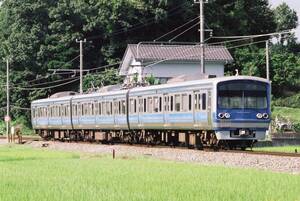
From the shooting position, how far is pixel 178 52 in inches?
2330

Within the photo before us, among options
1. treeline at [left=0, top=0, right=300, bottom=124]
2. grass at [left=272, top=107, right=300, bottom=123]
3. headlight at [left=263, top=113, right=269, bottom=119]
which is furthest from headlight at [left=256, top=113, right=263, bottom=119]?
treeline at [left=0, top=0, right=300, bottom=124]

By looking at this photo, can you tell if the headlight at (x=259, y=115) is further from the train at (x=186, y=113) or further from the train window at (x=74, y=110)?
the train window at (x=74, y=110)

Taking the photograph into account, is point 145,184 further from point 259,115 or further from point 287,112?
point 287,112

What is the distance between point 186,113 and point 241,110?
2.39 metres

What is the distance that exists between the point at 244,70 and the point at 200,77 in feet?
103

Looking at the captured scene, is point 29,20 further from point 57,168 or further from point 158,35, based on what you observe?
point 57,168

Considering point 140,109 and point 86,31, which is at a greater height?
point 86,31

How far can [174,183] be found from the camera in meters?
14.4

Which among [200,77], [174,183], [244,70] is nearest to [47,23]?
[244,70]

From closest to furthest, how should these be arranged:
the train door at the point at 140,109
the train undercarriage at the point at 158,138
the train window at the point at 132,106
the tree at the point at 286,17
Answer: the train undercarriage at the point at 158,138 < the train door at the point at 140,109 < the train window at the point at 132,106 < the tree at the point at 286,17

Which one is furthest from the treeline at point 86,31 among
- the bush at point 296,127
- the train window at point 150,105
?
the train window at point 150,105

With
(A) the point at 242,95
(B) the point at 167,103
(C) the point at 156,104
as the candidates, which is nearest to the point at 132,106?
(C) the point at 156,104

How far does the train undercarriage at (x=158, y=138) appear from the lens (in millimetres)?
26323

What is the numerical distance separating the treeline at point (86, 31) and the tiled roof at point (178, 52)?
246 cm
